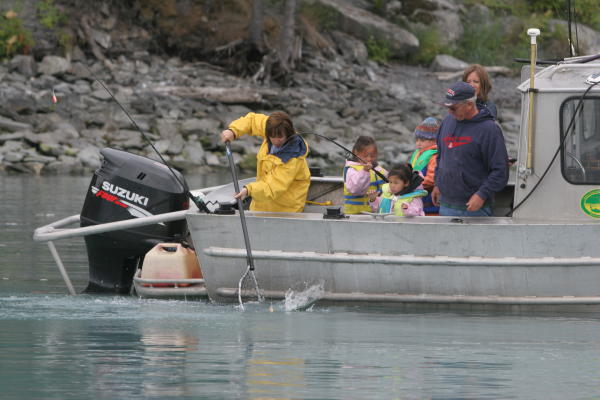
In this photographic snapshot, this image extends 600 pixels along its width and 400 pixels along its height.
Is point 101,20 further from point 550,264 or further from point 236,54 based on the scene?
point 550,264

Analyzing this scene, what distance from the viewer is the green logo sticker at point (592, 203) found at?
29.1ft

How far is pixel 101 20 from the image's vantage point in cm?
3319

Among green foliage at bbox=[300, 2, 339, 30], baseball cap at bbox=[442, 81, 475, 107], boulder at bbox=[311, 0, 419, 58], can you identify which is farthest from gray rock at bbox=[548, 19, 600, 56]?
baseball cap at bbox=[442, 81, 475, 107]

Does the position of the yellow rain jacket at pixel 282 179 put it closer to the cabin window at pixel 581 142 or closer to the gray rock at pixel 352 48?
the cabin window at pixel 581 142

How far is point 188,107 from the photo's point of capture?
29.6m

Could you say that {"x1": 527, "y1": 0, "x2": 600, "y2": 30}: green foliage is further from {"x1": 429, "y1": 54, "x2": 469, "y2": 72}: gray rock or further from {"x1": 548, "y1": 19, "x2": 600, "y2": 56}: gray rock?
{"x1": 429, "y1": 54, "x2": 469, "y2": 72}: gray rock

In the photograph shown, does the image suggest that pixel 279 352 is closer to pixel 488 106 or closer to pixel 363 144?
pixel 363 144

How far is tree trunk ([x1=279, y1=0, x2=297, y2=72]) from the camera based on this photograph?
3203 centimetres

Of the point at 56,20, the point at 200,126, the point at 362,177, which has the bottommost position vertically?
the point at 362,177

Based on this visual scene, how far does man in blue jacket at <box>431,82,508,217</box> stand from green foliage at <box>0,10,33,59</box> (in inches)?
924

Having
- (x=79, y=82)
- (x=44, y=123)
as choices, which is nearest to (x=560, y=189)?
(x=44, y=123)

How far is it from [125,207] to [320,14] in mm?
27140

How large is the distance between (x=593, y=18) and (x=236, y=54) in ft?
40.0

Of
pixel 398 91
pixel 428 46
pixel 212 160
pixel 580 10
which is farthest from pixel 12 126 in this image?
pixel 580 10
